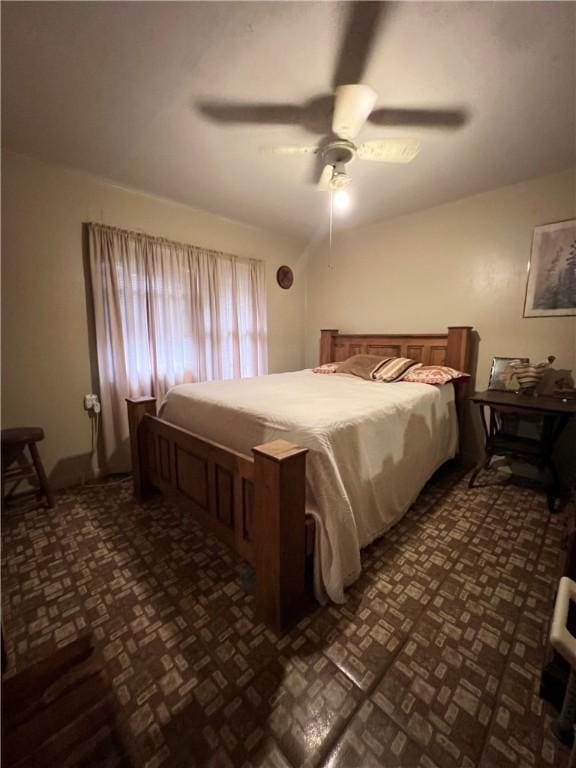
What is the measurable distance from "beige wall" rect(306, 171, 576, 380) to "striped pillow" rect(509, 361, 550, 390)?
0.20 m

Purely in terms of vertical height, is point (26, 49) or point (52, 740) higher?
point (26, 49)

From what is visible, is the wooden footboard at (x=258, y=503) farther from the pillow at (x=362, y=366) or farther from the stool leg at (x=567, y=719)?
the pillow at (x=362, y=366)

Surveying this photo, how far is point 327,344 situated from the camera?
3.81m

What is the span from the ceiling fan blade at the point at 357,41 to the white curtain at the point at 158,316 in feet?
6.47

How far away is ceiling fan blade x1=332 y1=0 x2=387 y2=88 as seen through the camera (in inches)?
44.9

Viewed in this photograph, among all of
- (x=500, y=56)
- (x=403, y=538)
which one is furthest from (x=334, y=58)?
(x=403, y=538)

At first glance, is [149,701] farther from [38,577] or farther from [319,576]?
[38,577]

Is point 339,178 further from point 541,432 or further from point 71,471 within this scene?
point 71,471

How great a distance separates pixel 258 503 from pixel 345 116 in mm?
1919

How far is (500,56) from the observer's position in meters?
1.33

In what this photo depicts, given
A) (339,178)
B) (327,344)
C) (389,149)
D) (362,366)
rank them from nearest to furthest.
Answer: (389,149)
(339,178)
(362,366)
(327,344)

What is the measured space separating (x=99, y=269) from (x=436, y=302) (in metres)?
3.13

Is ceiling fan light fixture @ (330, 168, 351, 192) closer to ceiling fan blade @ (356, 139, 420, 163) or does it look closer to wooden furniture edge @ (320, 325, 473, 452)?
ceiling fan blade @ (356, 139, 420, 163)

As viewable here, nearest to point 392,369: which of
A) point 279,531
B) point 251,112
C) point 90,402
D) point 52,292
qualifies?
point 279,531
